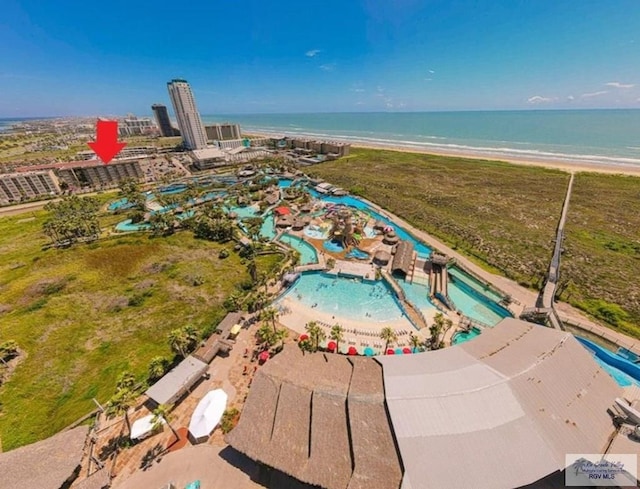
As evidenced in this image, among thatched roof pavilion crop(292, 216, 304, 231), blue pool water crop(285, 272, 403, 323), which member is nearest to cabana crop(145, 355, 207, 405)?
blue pool water crop(285, 272, 403, 323)

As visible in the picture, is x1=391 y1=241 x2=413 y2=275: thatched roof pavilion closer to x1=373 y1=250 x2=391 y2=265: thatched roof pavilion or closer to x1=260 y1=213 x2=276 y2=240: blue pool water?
x1=373 y1=250 x2=391 y2=265: thatched roof pavilion

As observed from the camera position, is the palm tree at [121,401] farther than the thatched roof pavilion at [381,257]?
No

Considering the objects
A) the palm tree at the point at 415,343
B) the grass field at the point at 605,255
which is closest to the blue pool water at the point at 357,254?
Answer: the palm tree at the point at 415,343

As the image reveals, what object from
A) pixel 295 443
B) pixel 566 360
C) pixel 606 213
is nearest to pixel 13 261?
pixel 295 443

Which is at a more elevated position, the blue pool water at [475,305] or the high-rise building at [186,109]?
the high-rise building at [186,109]

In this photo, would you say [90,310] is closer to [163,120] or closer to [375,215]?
[375,215]

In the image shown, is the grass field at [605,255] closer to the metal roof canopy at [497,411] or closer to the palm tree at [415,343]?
the metal roof canopy at [497,411]
